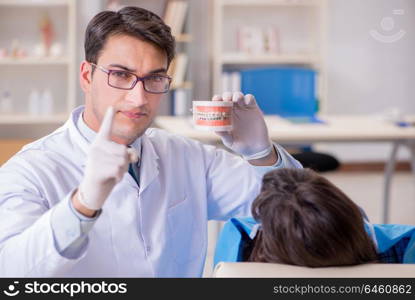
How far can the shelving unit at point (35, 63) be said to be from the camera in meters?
4.55

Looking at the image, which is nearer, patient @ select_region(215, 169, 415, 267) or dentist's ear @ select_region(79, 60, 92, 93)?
patient @ select_region(215, 169, 415, 267)

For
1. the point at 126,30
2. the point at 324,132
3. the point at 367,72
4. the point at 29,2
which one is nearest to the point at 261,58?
the point at 367,72

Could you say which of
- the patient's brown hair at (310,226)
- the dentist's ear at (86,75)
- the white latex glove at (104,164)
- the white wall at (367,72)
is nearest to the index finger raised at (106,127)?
the white latex glove at (104,164)

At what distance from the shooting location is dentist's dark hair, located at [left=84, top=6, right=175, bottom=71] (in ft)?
4.15

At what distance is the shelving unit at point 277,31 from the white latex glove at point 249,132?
322cm

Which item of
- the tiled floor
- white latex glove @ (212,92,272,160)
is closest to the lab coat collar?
white latex glove @ (212,92,272,160)

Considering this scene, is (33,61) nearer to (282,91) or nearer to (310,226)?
(282,91)

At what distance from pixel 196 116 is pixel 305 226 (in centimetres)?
52

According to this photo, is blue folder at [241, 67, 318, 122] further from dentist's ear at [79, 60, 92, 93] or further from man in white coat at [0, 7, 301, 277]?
dentist's ear at [79, 60, 92, 93]

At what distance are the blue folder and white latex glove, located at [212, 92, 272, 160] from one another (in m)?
1.89

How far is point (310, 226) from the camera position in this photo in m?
1.02

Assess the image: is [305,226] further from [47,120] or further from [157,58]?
[47,120]

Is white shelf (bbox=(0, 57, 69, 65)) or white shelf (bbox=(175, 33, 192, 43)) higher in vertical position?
white shelf (bbox=(175, 33, 192, 43))

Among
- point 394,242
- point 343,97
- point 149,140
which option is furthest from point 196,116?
point 343,97
